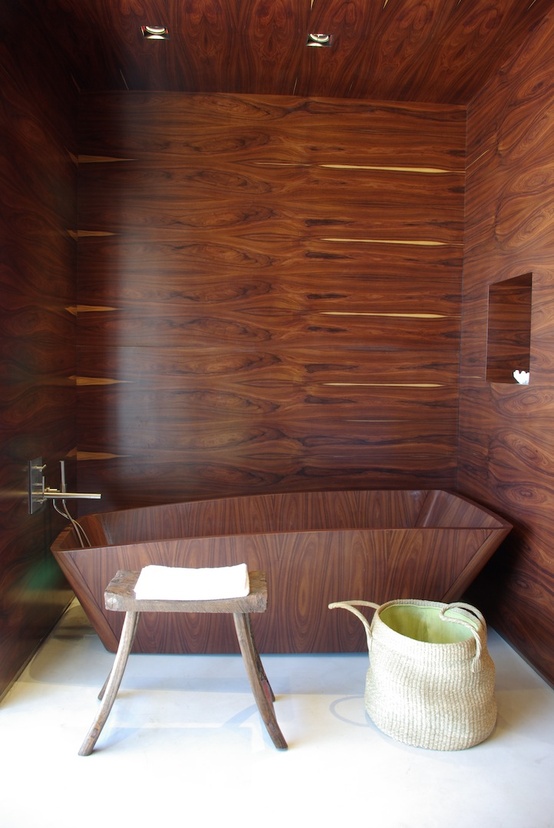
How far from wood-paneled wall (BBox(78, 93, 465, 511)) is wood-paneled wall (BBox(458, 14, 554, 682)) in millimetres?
221

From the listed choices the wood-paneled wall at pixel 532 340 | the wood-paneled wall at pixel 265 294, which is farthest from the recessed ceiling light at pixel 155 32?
the wood-paneled wall at pixel 532 340

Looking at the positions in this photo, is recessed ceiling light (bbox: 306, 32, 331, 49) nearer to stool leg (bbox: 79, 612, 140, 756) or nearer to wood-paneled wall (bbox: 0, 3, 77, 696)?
wood-paneled wall (bbox: 0, 3, 77, 696)

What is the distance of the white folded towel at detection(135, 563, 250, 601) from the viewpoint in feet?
5.68

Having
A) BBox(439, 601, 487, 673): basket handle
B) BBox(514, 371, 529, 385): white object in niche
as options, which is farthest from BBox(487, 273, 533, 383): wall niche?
BBox(439, 601, 487, 673): basket handle

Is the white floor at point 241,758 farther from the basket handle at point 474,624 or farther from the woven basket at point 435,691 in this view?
the basket handle at point 474,624

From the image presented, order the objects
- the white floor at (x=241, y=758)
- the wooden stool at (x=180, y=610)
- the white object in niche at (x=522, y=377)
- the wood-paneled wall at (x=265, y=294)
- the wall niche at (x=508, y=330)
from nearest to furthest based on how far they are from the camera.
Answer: the white floor at (x=241, y=758), the wooden stool at (x=180, y=610), the white object in niche at (x=522, y=377), the wall niche at (x=508, y=330), the wood-paneled wall at (x=265, y=294)

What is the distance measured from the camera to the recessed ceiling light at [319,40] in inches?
96.8

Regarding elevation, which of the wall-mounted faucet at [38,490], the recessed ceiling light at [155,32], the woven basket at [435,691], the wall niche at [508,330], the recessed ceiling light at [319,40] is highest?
the recessed ceiling light at [155,32]

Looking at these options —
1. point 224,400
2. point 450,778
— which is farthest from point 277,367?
point 450,778

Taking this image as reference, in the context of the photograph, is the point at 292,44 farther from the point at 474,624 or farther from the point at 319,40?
the point at 474,624

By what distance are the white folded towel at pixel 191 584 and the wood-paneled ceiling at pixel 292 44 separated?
200 cm

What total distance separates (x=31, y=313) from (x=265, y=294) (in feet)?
3.93

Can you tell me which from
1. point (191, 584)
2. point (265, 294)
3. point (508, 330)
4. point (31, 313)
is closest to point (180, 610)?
point (191, 584)

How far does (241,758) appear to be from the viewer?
181 cm
